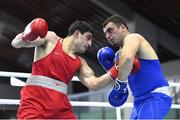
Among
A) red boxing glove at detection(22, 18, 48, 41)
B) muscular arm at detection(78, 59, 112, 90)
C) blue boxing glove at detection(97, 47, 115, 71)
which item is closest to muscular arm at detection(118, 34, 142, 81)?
muscular arm at detection(78, 59, 112, 90)

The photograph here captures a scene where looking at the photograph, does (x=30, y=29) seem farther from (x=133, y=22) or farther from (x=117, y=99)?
(x=133, y=22)

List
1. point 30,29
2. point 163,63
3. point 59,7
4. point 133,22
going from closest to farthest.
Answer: point 30,29, point 133,22, point 59,7, point 163,63

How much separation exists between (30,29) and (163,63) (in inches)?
296

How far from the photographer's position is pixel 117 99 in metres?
2.15

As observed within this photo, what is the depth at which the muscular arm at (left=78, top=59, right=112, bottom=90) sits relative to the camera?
2.14 m

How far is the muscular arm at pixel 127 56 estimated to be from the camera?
6.44 ft

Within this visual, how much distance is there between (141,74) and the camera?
210 cm

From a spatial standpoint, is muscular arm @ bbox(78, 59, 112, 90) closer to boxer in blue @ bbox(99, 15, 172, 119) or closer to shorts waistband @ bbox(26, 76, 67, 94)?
boxer in blue @ bbox(99, 15, 172, 119)

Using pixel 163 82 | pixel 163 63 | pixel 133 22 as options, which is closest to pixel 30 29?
pixel 163 82

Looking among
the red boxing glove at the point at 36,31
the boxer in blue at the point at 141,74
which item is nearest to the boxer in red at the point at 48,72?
the red boxing glove at the point at 36,31

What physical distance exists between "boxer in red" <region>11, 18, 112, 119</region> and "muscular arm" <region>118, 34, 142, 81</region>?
15 centimetres

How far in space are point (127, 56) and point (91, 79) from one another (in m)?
0.33

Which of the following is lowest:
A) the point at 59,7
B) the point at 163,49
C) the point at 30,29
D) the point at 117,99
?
the point at 117,99

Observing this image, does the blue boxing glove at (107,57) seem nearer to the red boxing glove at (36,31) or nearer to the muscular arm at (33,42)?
the muscular arm at (33,42)
